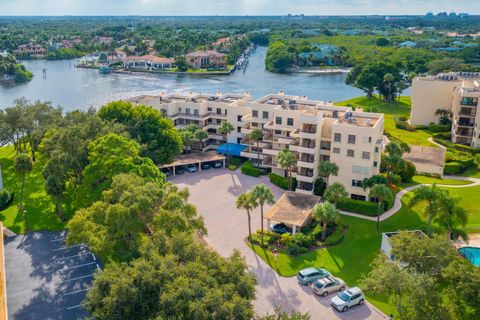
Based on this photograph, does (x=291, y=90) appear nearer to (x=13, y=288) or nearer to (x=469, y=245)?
(x=469, y=245)

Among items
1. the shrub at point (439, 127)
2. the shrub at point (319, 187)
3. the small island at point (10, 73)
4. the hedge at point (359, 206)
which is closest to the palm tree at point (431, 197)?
the hedge at point (359, 206)

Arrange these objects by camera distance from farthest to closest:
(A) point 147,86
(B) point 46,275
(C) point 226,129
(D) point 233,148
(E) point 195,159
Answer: (A) point 147,86, (D) point 233,148, (C) point 226,129, (E) point 195,159, (B) point 46,275

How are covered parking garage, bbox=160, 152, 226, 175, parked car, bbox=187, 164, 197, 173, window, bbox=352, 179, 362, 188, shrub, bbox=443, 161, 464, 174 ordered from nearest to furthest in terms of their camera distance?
window, bbox=352, 179, 362, 188 → covered parking garage, bbox=160, 152, 226, 175 → shrub, bbox=443, 161, 464, 174 → parked car, bbox=187, 164, 197, 173

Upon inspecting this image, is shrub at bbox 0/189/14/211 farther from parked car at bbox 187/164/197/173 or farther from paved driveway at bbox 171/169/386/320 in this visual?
parked car at bbox 187/164/197/173

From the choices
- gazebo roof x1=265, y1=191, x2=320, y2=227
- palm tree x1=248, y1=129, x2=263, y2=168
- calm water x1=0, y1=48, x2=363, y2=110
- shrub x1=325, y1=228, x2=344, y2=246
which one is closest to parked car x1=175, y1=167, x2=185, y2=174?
palm tree x1=248, y1=129, x2=263, y2=168

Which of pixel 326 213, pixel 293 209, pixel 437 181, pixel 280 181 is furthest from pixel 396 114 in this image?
pixel 326 213

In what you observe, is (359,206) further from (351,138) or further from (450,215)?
(450,215)

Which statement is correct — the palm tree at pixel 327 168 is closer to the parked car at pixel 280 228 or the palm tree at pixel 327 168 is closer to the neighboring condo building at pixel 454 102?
the parked car at pixel 280 228
